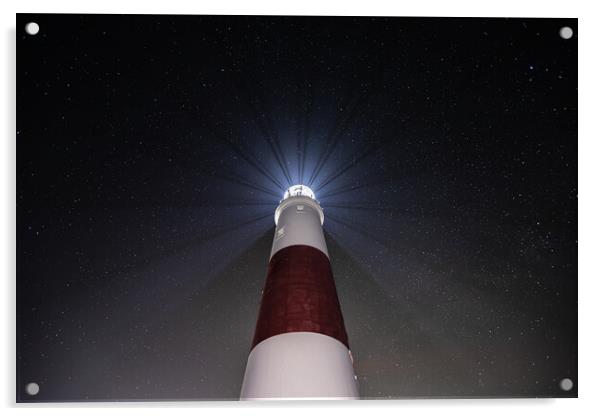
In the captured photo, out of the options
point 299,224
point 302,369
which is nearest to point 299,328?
point 302,369

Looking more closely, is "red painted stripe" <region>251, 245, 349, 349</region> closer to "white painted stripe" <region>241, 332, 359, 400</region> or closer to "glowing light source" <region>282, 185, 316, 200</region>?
"white painted stripe" <region>241, 332, 359, 400</region>

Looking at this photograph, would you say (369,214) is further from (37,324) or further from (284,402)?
(37,324)

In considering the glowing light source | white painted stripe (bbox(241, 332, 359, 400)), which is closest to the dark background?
the glowing light source

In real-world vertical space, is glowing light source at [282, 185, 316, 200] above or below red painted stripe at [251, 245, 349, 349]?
above

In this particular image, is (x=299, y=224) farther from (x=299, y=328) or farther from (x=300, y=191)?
(x=299, y=328)

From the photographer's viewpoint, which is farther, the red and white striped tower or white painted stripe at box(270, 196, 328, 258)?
white painted stripe at box(270, 196, 328, 258)
